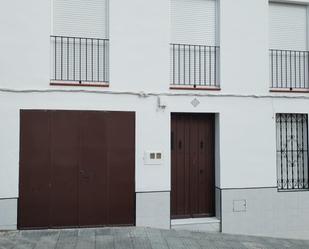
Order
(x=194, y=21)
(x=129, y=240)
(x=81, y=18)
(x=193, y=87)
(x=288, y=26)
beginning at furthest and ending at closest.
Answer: (x=288, y=26) < (x=194, y=21) < (x=193, y=87) < (x=81, y=18) < (x=129, y=240)

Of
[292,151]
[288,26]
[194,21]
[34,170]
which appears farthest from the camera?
[288,26]

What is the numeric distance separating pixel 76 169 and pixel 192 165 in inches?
106

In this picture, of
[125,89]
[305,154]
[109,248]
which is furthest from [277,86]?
[109,248]

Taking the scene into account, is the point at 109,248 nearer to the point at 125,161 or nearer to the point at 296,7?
the point at 125,161

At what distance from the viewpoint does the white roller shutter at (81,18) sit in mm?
7594

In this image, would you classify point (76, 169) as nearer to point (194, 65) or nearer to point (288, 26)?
point (194, 65)

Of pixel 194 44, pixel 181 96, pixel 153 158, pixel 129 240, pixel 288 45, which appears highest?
pixel 288 45

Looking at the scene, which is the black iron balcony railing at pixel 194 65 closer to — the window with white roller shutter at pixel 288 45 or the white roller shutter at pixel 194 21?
the white roller shutter at pixel 194 21

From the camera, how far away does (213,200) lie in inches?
328

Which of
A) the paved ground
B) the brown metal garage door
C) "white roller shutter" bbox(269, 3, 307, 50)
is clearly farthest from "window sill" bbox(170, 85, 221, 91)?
the paved ground

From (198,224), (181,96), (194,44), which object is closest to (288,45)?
(194,44)

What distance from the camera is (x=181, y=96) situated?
26.1 feet

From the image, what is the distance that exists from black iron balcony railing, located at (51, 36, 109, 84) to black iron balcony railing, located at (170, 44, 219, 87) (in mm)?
1621

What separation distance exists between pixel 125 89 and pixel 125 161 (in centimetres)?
158
